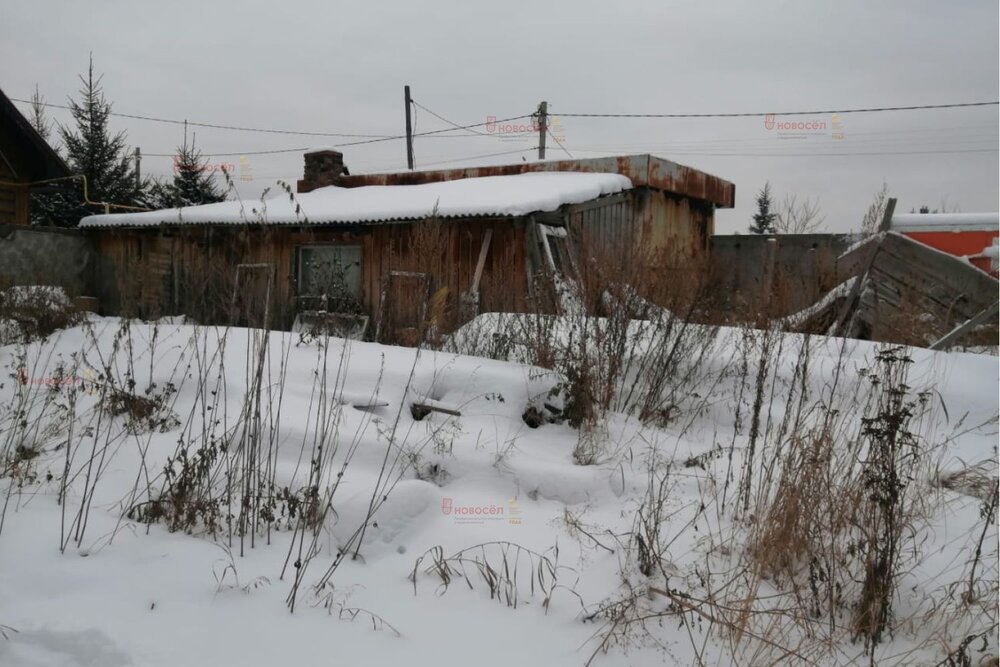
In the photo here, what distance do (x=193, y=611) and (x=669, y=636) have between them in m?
1.71

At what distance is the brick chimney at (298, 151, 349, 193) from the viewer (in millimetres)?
A: 14588

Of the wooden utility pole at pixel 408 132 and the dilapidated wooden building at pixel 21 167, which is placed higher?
the wooden utility pole at pixel 408 132

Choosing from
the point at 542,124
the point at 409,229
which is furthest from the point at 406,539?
the point at 542,124

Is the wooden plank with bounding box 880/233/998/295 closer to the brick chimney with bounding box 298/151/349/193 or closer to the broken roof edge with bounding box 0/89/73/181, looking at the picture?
the brick chimney with bounding box 298/151/349/193

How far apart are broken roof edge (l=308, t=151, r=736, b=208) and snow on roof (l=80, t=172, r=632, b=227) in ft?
1.11

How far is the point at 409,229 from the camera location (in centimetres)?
1034

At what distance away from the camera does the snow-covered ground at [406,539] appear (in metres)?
2.34

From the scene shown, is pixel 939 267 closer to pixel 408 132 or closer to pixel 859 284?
pixel 859 284

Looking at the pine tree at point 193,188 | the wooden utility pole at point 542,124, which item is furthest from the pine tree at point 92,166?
the wooden utility pole at point 542,124

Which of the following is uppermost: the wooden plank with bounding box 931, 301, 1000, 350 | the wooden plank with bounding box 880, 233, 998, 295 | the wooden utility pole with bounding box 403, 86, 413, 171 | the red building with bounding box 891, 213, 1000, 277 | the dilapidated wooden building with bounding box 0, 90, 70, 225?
the wooden utility pole with bounding box 403, 86, 413, 171

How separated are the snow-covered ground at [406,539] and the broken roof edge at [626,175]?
7067 mm

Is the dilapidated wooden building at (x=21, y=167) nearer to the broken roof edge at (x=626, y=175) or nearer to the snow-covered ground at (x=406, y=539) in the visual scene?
the broken roof edge at (x=626, y=175)

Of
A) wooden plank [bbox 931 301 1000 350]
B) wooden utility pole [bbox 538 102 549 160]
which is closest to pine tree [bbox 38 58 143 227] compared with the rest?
wooden utility pole [bbox 538 102 549 160]

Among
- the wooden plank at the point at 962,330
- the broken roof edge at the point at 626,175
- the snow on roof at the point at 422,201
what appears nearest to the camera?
the wooden plank at the point at 962,330
